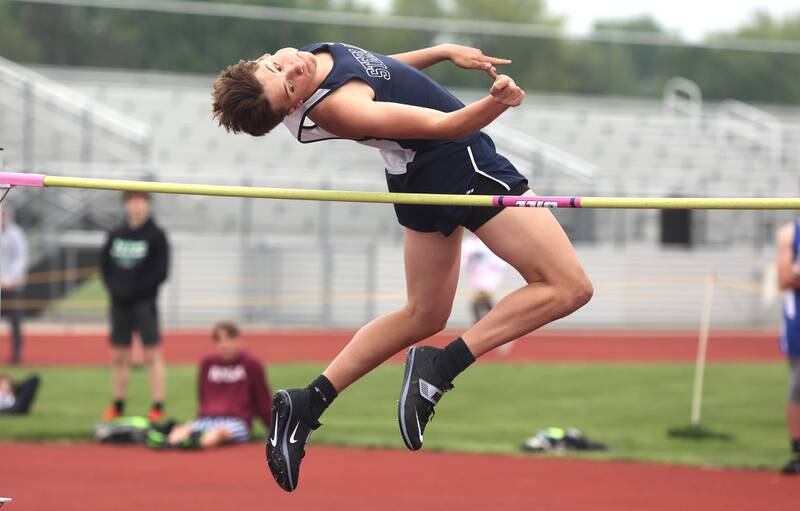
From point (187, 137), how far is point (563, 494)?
54.4 ft

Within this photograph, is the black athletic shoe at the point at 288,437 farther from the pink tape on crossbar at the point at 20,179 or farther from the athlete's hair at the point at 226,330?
the athlete's hair at the point at 226,330

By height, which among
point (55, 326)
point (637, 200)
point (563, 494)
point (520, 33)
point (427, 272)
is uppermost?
point (520, 33)

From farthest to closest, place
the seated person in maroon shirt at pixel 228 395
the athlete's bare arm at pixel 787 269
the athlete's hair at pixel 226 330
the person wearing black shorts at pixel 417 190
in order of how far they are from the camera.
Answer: the athlete's hair at pixel 226 330, the seated person in maroon shirt at pixel 228 395, the athlete's bare arm at pixel 787 269, the person wearing black shorts at pixel 417 190

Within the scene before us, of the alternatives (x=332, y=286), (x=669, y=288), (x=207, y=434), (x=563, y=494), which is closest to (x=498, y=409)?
(x=207, y=434)

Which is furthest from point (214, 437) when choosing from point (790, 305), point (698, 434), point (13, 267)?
point (13, 267)

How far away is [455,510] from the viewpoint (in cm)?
670

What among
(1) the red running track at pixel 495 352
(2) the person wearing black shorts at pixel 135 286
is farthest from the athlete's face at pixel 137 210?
(1) the red running track at pixel 495 352

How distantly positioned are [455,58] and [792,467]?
4.21 metres

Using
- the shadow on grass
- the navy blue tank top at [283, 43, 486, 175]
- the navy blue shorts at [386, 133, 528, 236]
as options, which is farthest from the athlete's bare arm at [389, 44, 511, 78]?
the shadow on grass

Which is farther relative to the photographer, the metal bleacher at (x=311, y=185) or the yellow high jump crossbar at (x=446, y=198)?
the metal bleacher at (x=311, y=185)

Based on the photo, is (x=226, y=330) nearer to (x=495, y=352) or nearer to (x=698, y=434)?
(x=698, y=434)

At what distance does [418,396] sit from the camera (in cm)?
494

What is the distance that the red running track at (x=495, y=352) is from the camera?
16.0 metres

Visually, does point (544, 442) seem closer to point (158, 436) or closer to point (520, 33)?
point (158, 436)
